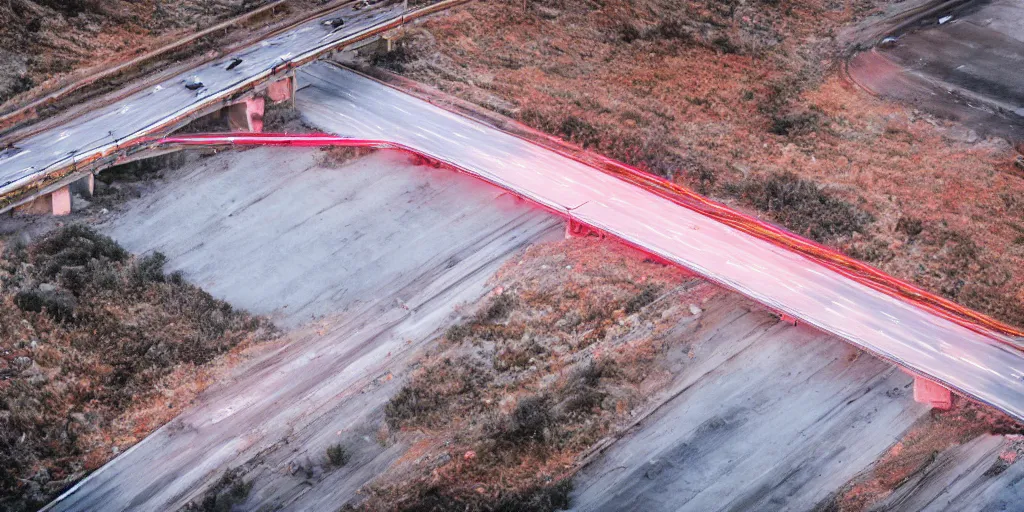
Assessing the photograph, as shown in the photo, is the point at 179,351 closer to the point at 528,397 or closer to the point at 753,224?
the point at 528,397

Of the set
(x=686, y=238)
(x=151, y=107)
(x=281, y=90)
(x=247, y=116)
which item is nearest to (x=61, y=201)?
(x=151, y=107)

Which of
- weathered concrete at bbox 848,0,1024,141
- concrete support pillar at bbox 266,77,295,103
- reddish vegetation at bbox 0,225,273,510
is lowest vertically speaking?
reddish vegetation at bbox 0,225,273,510

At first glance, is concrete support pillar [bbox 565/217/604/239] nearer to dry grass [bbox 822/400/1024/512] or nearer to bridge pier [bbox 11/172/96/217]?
dry grass [bbox 822/400/1024/512]

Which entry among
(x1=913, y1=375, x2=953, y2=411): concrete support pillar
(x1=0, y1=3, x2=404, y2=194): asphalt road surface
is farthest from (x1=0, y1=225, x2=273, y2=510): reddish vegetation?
(x1=913, y1=375, x2=953, y2=411): concrete support pillar

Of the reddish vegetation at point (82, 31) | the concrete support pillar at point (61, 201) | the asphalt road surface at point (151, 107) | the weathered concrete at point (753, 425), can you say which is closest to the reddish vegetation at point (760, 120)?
the asphalt road surface at point (151, 107)

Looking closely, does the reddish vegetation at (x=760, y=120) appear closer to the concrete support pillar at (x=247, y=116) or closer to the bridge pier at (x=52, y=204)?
the concrete support pillar at (x=247, y=116)

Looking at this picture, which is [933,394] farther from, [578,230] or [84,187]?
[84,187]
